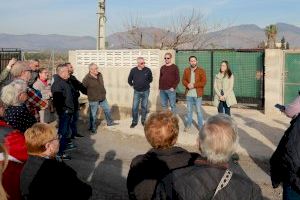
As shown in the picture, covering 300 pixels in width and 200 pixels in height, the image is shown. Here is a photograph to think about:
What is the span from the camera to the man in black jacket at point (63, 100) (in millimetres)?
8289

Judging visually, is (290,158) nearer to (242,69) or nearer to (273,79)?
(273,79)

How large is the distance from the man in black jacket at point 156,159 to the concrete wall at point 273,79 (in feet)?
29.6

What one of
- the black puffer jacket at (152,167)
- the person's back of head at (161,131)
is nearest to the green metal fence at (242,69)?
the person's back of head at (161,131)

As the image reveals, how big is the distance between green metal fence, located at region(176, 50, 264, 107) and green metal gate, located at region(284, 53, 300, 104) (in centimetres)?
82

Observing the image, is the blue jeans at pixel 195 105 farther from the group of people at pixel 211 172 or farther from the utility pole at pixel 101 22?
the utility pole at pixel 101 22

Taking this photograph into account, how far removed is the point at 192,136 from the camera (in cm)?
988

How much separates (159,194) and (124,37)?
22080 millimetres

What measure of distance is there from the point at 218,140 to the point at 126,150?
628cm

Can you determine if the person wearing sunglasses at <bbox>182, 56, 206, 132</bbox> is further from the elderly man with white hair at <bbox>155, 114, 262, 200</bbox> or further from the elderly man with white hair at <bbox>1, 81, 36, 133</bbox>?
the elderly man with white hair at <bbox>155, 114, 262, 200</bbox>

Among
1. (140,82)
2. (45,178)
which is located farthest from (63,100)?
(45,178)

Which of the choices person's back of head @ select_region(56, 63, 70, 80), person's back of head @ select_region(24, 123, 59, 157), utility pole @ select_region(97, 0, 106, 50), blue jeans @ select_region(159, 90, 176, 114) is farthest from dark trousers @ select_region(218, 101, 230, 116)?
utility pole @ select_region(97, 0, 106, 50)

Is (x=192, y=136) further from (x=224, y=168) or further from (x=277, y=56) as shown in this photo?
(x=224, y=168)

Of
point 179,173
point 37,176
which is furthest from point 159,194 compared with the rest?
point 37,176

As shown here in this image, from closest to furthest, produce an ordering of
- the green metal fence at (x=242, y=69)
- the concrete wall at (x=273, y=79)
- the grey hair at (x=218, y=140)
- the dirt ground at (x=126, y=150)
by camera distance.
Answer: the grey hair at (x=218, y=140) → the dirt ground at (x=126, y=150) → the concrete wall at (x=273, y=79) → the green metal fence at (x=242, y=69)
